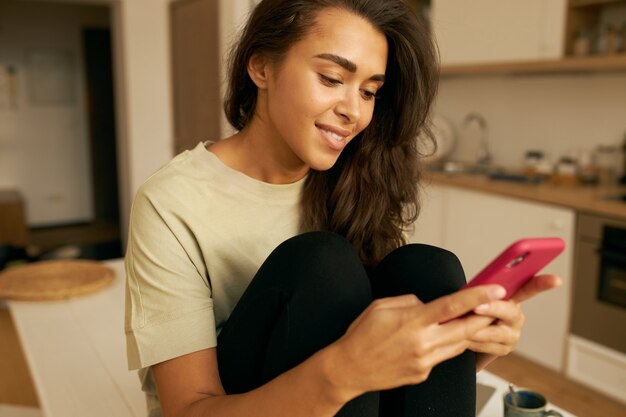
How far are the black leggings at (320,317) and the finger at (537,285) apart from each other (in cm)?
14

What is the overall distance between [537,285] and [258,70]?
0.65 meters

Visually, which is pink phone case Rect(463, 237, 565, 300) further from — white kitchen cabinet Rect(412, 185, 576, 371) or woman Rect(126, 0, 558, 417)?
white kitchen cabinet Rect(412, 185, 576, 371)

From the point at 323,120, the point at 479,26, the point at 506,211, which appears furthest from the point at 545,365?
the point at 323,120

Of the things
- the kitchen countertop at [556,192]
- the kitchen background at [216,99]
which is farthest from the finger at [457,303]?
the kitchen countertop at [556,192]

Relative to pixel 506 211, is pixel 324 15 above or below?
above

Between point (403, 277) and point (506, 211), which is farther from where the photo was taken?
point (506, 211)

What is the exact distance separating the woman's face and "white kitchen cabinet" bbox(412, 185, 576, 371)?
5.46 ft

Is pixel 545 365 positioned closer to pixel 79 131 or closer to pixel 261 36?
pixel 261 36

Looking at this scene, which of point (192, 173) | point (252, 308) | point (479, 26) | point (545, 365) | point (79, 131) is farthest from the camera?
point (79, 131)

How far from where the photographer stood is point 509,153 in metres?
3.37

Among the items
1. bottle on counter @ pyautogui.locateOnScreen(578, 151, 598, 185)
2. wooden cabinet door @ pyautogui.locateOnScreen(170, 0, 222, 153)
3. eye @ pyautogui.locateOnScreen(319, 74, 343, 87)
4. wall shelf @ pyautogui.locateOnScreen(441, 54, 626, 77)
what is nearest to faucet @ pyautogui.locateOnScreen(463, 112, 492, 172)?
wall shelf @ pyautogui.locateOnScreen(441, 54, 626, 77)

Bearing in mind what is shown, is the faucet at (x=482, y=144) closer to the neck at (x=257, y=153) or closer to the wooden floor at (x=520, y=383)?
the wooden floor at (x=520, y=383)

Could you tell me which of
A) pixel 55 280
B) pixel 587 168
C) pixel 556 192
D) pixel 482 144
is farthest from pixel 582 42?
pixel 55 280

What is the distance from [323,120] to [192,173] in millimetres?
266
